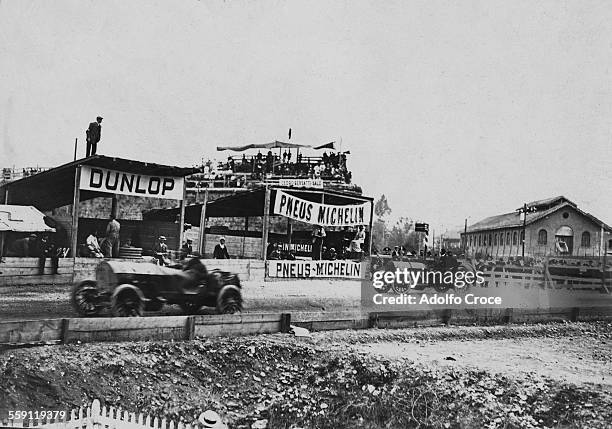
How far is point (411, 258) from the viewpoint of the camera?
5.59 m

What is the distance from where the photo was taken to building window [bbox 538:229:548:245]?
5438mm

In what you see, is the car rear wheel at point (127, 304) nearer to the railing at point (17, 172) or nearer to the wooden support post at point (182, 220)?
the wooden support post at point (182, 220)

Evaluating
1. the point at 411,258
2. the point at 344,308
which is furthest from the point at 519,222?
the point at 344,308

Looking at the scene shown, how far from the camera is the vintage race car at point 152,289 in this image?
5.26m

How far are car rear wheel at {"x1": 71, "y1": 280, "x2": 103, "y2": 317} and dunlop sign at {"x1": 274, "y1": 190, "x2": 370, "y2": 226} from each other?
156 cm

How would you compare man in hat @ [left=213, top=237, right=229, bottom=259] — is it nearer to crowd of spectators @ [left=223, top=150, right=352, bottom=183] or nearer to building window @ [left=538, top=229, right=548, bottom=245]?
crowd of spectators @ [left=223, top=150, right=352, bottom=183]

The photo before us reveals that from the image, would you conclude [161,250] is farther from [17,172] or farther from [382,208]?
[382,208]

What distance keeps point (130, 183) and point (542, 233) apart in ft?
10.8

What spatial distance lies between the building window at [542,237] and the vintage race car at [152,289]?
95.8 inches

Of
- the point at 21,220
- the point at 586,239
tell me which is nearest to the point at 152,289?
the point at 21,220

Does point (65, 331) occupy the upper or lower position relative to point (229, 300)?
lower

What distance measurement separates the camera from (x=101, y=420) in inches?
192

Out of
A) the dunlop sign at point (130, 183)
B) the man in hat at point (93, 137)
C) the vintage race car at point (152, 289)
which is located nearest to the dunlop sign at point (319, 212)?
the vintage race car at point (152, 289)

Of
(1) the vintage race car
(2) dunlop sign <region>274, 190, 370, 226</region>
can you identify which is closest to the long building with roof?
(2) dunlop sign <region>274, 190, 370, 226</region>
